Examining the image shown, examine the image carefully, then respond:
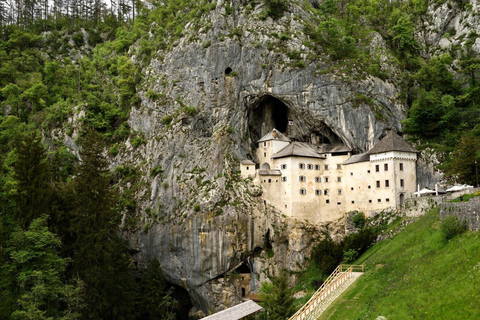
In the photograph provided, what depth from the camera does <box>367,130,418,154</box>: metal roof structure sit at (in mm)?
58969

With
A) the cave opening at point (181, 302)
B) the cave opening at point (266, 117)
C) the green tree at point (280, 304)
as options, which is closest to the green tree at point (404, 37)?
the cave opening at point (266, 117)

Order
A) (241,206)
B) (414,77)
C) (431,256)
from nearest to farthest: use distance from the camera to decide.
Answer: (431,256)
(241,206)
(414,77)

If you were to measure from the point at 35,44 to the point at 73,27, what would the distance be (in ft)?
37.8

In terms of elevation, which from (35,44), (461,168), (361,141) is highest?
(35,44)

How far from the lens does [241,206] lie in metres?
63.4

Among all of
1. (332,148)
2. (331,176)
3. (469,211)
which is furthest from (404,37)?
(469,211)

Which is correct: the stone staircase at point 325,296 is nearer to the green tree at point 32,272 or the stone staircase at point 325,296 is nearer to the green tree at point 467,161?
the green tree at point 467,161

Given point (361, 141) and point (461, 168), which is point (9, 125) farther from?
point (461, 168)

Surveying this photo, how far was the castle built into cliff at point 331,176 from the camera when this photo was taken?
5891cm

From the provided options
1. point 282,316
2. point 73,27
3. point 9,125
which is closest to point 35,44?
point 73,27

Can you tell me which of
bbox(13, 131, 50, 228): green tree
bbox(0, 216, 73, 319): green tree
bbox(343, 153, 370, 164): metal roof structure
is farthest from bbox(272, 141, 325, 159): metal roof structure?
bbox(0, 216, 73, 319): green tree

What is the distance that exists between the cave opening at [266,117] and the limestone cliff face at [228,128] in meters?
0.18

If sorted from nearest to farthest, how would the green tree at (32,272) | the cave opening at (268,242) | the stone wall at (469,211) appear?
the stone wall at (469,211), the green tree at (32,272), the cave opening at (268,242)

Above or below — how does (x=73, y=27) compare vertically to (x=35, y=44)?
above
